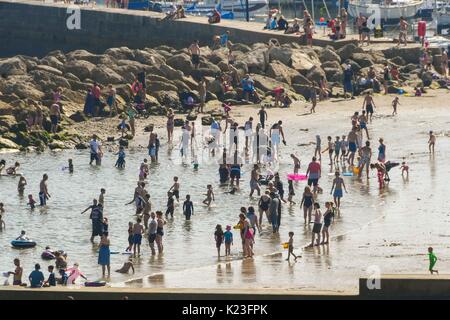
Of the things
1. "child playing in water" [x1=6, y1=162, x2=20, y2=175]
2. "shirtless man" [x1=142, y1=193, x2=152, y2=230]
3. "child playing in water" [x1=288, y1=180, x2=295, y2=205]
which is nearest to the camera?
"shirtless man" [x1=142, y1=193, x2=152, y2=230]

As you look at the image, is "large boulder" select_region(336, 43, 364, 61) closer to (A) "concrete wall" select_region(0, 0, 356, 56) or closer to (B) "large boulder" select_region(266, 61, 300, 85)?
(A) "concrete wall" select_region(0, 0, 356, 56)

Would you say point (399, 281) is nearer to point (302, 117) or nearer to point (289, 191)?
point (289, 191)

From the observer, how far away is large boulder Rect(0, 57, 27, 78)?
5100cm

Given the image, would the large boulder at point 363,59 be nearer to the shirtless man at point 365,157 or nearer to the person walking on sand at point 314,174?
the shirtless man at point 365,157

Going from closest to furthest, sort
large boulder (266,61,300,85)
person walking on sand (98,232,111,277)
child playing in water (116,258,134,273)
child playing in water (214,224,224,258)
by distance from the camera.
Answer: person walking on sand (98,232,111,277)
child playing in water (116,258,134,273)
child playing in water (214,224,224,258)
large boulder (266,61,300,85)

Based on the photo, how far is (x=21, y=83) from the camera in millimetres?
48312

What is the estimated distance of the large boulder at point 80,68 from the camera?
5091cm

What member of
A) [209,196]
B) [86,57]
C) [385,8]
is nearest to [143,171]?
[209,196]

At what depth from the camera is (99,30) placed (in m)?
62.1

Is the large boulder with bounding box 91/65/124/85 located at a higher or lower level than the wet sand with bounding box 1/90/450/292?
higher

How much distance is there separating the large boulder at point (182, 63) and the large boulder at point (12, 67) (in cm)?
515

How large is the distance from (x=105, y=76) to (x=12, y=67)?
11.3 ft

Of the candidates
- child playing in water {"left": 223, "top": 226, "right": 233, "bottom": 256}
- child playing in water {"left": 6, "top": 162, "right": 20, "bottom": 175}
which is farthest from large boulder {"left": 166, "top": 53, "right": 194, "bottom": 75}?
child playing in water {"left": 223, "top": 226, "right": 233, "bottom": 256}

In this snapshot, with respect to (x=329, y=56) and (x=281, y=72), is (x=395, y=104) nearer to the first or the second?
(x=281, y=72)
